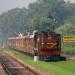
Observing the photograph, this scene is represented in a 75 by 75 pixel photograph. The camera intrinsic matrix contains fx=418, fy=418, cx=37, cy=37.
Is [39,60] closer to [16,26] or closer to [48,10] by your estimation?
[48,10]

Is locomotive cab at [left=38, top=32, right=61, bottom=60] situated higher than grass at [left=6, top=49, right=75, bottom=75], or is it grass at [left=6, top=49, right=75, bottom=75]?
locomotive cab at [left=38, top=32, right=61, bottom=60]

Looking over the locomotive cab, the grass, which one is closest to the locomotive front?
the locomotive cab

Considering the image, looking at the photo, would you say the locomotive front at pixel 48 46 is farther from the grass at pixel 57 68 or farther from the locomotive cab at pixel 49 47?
the grass at pixel 57 68

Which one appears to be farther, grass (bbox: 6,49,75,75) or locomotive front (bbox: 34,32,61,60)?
locomotive front (bbox: 34,32,61,60)

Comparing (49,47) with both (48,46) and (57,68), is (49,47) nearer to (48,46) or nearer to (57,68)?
(48,46)

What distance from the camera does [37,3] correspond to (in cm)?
18312

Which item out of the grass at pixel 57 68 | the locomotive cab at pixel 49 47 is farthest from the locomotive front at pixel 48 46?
the grass at pixel 57 68

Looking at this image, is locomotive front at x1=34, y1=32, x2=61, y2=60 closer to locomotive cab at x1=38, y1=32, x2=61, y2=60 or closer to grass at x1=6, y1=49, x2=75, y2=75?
locomotive cab at x1=38, y1=32, x2=61, y2=60

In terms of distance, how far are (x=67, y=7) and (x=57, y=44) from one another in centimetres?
14659

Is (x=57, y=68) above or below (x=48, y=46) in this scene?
below

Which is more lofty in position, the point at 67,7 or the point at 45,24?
the point at 67,7

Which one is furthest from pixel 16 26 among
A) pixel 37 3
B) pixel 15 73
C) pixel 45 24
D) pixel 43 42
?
pixel 15 73

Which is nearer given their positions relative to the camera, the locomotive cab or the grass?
the grass

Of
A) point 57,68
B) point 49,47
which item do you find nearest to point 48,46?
→ point 49,47
